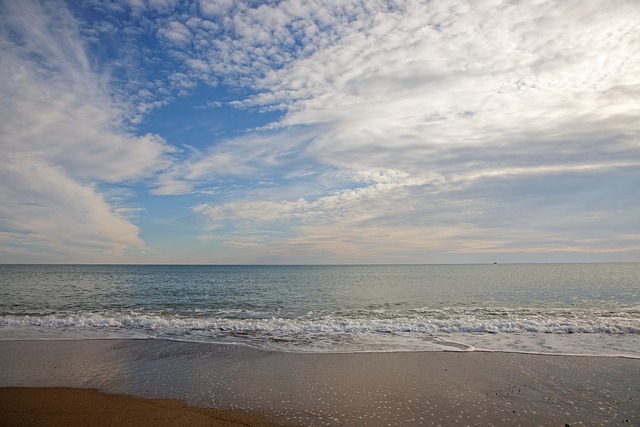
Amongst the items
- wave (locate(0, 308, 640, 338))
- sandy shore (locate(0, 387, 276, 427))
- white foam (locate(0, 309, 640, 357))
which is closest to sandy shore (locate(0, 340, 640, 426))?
sandy shore (locate(0, 387, 276, 427))

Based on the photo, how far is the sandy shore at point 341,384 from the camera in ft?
22.9

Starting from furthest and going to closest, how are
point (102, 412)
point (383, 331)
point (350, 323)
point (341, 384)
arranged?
point (350, 323), point (383, 331), point (341, 384), point (102, 412)

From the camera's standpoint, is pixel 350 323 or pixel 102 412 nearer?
pixel 102 412

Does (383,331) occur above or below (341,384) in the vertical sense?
below

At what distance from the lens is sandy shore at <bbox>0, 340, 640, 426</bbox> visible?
698 centimetres

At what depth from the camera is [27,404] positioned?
296 inches

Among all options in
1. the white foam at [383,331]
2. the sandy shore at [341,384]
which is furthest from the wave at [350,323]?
the sandy shore at [341,384]

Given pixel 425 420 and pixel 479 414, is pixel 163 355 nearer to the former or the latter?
pixel 425 420

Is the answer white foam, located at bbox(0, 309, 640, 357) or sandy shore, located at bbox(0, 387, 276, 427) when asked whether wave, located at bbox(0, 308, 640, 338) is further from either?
sandy shore, located at bbox(0, 387, 276, 427)

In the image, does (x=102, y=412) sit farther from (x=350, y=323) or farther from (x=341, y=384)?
(x=350, y=323)

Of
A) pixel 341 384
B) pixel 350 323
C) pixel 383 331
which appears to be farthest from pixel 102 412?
pixel 350 323

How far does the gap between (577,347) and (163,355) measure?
14166 mm

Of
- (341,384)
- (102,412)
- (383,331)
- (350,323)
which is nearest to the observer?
(102,412)

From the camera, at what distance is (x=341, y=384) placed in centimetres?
867
